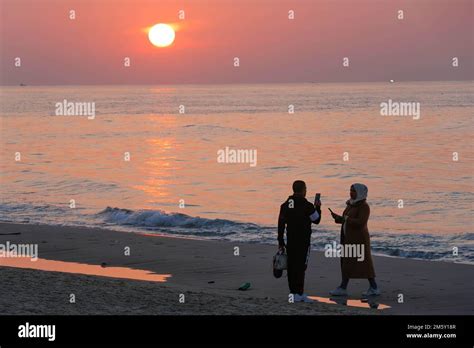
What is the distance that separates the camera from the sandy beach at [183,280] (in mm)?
10414

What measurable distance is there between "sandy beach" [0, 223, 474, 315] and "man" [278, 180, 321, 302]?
36 cm

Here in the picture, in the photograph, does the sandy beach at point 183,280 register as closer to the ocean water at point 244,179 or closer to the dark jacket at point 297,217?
the dark jacket at point 297,217

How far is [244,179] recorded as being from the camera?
35969mm

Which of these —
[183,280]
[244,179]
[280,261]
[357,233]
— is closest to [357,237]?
[357,233]

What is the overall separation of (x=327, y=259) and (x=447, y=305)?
15.8 feet

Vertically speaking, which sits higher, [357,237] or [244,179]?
[244,179]

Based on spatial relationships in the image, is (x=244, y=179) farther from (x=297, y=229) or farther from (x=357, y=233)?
(x=297, y=229)

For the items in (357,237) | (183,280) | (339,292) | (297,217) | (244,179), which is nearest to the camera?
(297,217)

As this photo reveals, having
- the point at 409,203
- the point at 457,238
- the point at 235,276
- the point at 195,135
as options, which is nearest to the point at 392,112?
the point at 195,135

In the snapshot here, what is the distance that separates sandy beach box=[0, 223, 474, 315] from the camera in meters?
10.4

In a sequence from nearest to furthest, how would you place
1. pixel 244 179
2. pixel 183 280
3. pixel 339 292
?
pixel 339 292
pixel 183 280
pixel 244 179

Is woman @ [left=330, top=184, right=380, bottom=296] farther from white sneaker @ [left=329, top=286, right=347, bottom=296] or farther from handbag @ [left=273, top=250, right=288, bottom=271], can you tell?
handbag @ [left=273, top=250, right=288, bottom=271]

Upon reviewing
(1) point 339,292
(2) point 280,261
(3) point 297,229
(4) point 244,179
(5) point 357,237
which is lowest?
(1) point 339,292

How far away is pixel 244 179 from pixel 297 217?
2447cm
